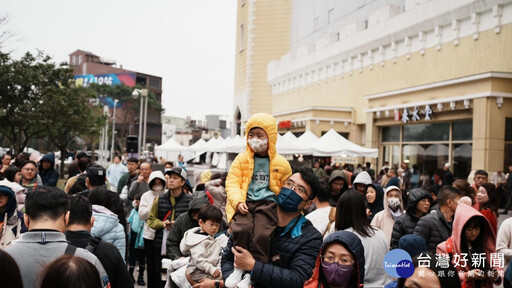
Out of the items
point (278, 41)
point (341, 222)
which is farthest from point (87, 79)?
point (341, 222)

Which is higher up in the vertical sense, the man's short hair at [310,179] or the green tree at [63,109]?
the green tree at [63,109]

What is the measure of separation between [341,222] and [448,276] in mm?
2211

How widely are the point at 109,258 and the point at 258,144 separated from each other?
1.49 meters

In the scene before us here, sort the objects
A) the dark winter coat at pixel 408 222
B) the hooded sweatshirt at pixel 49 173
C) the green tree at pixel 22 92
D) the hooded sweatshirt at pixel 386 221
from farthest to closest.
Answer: the green tree at pixel 22 92 → the hooded sweatshirt at pixel 49 173 → the hooded sweatshirt at pixel 386 221 → the dark winter coat at pixel 408 222

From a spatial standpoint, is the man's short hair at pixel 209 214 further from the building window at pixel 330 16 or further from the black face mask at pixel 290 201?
the building window at pixel 330 16

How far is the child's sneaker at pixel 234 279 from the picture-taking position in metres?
3.63

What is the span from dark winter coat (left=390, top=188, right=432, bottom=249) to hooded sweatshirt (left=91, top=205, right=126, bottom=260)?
123 inches

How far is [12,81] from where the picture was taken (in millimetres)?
27031

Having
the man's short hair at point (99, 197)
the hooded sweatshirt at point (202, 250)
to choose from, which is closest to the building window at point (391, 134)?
the hooded sweatshirt at point (202, 250)

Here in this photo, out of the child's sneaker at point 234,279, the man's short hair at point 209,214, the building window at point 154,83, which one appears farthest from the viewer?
the building window at point 154,83

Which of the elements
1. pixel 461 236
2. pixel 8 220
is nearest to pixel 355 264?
pixel 461 236

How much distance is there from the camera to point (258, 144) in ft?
14.2

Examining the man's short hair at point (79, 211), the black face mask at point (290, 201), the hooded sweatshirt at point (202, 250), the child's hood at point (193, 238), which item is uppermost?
the black face mask at point (290, 201)

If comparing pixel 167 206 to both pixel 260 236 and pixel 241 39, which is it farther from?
pixel 241 39
